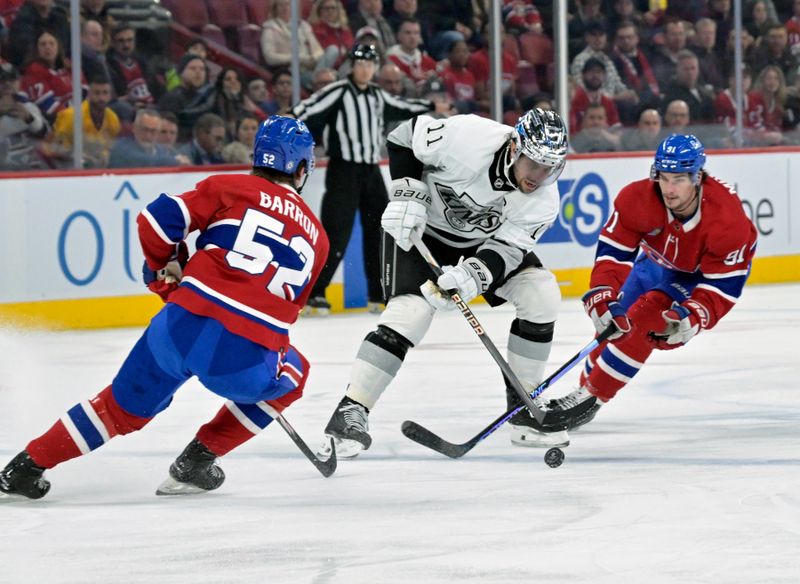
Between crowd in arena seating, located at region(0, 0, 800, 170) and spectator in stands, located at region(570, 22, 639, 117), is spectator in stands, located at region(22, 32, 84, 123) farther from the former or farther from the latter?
spectator in stands, located at region(570, 22, 639, 117)

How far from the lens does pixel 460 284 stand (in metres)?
3.89

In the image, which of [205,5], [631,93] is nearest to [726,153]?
[631,93]

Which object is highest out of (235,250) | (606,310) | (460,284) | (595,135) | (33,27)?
(33,27)

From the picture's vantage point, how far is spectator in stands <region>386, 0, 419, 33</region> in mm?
8148

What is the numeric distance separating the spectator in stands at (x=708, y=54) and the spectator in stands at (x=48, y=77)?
392cm

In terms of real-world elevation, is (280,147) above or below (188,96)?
above

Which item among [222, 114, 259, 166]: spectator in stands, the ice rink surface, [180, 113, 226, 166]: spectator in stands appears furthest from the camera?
[222, 114, 259, 166]: spectator in stands

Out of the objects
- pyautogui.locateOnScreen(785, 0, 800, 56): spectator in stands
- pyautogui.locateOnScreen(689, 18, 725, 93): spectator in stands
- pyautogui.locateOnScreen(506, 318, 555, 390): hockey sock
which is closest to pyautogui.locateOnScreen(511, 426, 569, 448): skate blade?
pyautogui.locateOnScreen(506, 318, 555, 390): hockey sock

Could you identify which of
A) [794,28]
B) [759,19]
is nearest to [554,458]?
[759,19]

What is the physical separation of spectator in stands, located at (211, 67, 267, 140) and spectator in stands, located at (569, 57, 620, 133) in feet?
6.37

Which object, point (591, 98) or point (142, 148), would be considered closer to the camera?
point (142, 148)

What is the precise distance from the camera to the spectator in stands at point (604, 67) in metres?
8.53

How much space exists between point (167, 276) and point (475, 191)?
3.34 feet

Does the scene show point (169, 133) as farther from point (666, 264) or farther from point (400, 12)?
point (666, 264)
